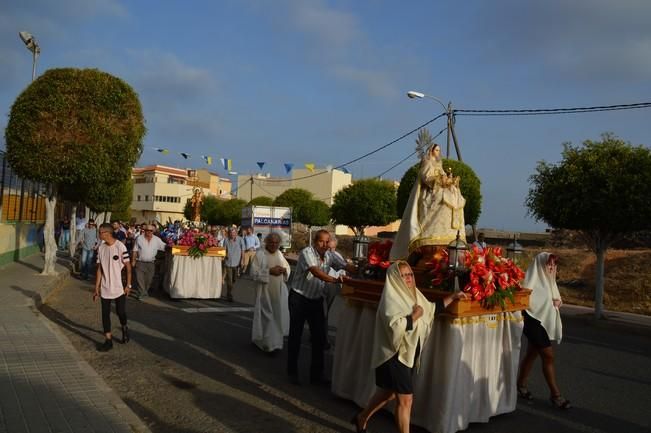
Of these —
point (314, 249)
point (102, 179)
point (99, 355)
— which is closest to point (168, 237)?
point (102, 179)

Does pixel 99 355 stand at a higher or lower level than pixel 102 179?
lower

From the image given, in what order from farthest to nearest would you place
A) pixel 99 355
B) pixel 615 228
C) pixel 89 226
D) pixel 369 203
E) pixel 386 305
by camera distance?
pixel 369 203
pixel 89 226
pixel 615 228
pixel 99 355
pixel 386 305

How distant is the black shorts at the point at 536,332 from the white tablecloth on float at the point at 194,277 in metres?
9.12

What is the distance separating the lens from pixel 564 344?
10.5 m

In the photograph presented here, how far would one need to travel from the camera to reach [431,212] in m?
7.44

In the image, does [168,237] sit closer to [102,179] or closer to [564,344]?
[102,179]

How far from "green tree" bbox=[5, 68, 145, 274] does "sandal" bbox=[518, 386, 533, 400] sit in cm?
1245

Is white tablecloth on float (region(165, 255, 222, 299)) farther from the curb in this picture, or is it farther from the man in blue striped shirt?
the man in blue striped shirt

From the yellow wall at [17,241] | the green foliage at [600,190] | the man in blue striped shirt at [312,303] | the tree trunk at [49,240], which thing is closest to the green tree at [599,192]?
the green foliage at [600,190]

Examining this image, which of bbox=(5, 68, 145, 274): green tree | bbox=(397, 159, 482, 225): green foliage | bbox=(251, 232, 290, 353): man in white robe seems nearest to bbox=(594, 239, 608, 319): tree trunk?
bbox=(251, 232, 290, 353): man in white robe

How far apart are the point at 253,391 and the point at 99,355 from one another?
8.47 ft

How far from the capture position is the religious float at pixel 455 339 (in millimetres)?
5184

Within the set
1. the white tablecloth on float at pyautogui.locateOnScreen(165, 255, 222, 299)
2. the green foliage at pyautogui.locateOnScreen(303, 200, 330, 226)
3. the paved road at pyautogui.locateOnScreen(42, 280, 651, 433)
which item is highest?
the green foliage at pyautogui.locateOnScreen(303, 200, 330, 226)

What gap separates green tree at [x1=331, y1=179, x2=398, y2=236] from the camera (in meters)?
39.7
